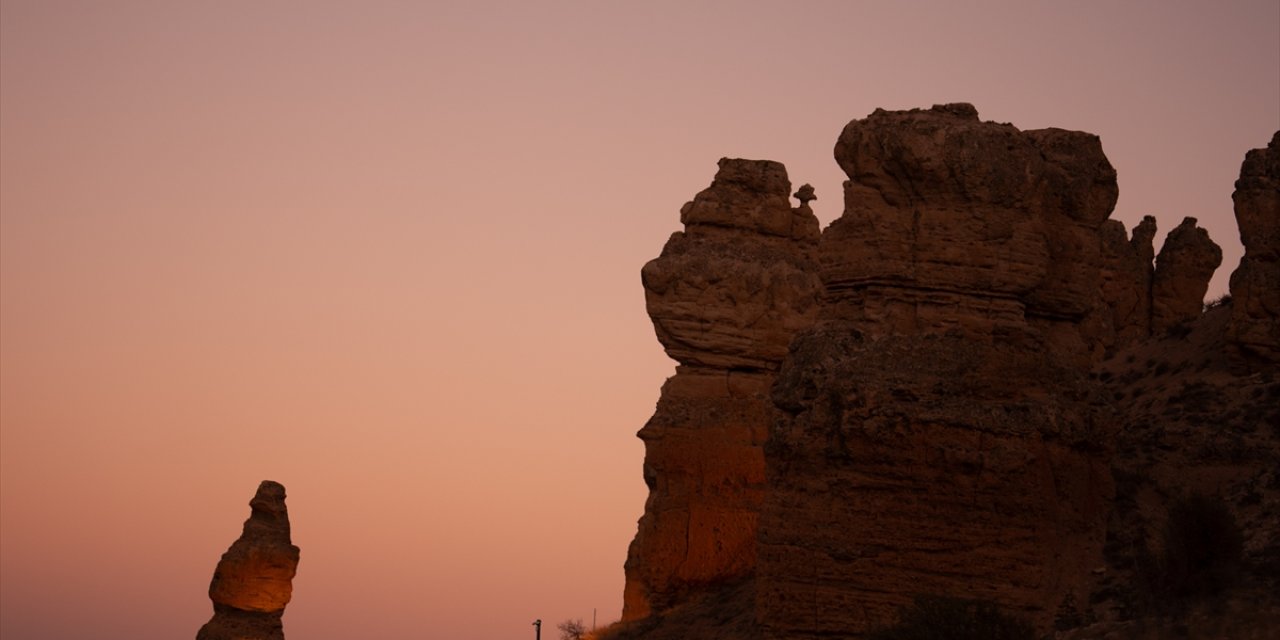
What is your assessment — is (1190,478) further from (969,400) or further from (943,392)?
(943,392)

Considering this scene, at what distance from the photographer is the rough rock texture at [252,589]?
52.1m

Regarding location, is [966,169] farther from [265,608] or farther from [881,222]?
[265,608]

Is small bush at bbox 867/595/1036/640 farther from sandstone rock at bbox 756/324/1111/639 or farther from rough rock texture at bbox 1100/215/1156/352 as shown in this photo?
rough rock texture at bbox 1100/215/1156/352

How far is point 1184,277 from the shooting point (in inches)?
2089

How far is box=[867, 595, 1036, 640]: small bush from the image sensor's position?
30.5 metres

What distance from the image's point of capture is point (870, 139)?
3522 centimetres

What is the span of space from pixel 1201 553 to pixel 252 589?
26859mm

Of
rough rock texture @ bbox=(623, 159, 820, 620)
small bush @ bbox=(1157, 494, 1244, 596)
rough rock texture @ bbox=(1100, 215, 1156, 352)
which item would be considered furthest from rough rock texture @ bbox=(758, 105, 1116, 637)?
rough rock texture @ bbox=(1100, 215, 1156, 352)

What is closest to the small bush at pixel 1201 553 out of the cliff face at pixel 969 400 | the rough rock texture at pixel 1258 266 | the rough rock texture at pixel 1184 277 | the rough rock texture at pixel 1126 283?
the cliff face at pixel 969 400

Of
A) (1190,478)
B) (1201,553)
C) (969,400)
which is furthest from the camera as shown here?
(1190,478)

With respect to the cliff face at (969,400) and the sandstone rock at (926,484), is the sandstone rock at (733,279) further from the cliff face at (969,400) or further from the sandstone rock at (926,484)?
the sandstone rock at (926,484)

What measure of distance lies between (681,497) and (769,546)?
10748mm

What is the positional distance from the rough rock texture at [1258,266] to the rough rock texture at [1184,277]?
13.8 meters

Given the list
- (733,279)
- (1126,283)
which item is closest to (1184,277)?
(1126,283)
